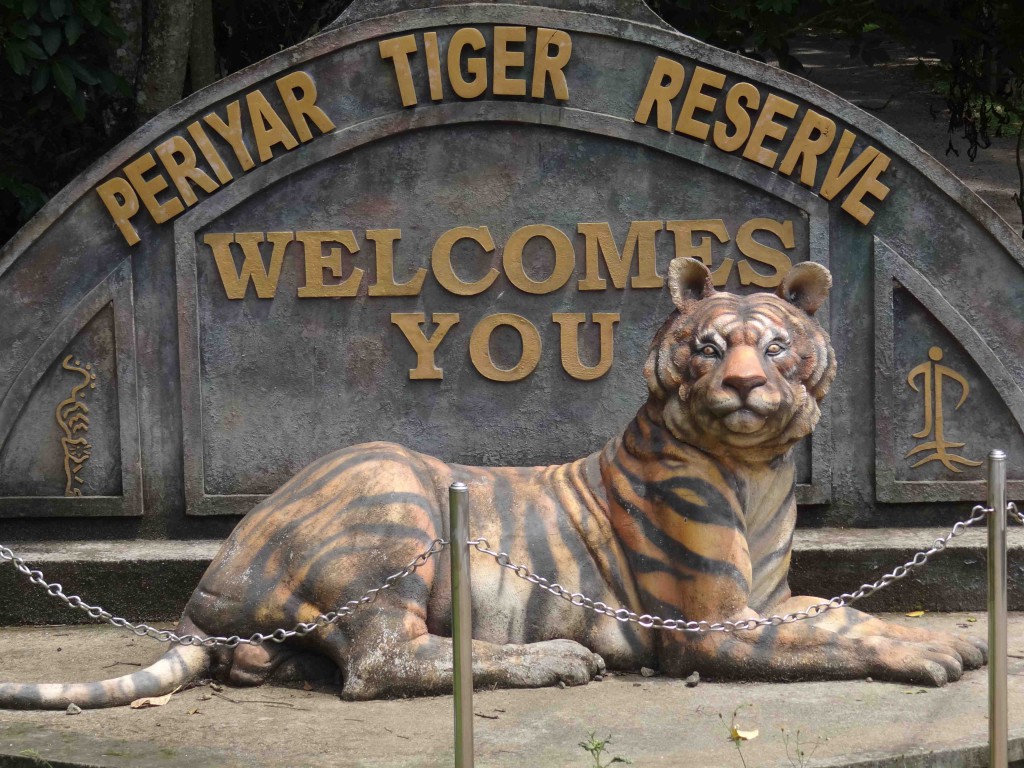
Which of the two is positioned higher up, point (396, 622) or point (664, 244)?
point (664, 244)

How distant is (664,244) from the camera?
21.3 ft

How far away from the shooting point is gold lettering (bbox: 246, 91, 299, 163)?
643cm

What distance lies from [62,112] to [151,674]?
413cm

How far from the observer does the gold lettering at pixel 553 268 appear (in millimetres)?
6504

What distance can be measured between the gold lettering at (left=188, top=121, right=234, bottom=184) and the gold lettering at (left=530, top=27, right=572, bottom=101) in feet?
4.23

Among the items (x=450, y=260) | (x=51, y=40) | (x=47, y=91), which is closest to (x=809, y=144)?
(x=450, y=260)

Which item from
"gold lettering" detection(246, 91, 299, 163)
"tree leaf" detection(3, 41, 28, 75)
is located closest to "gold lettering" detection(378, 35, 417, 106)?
"gold lettering" detection(246, 91, 299, 163)

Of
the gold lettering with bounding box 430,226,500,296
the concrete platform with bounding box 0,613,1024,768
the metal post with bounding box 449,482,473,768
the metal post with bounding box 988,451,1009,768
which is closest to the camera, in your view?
the metal post with bounding box 449,482,473,768

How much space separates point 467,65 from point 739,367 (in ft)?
6.30

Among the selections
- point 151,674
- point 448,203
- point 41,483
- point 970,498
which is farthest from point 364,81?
point 970,498

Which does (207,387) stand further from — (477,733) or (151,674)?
(477,733)

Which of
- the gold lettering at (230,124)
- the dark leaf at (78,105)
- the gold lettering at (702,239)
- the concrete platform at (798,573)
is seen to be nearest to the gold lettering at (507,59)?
the gold lettering at (702,239)

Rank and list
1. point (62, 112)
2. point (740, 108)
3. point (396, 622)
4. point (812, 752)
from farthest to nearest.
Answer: point (62, 112)
point (740, 108)
point (396, 622)
point (812, 752)

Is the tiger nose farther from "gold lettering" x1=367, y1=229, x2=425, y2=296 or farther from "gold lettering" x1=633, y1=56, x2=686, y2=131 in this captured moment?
"gold lettering" x1=367, y1=229, x2=425, y2=296
